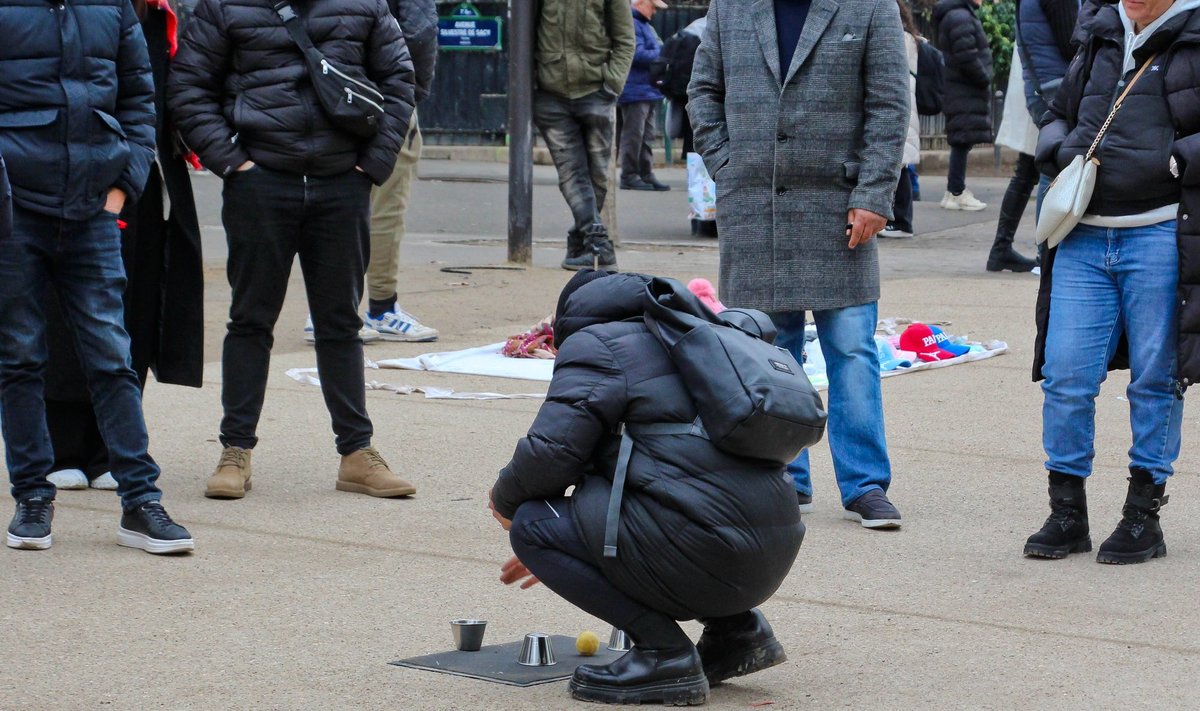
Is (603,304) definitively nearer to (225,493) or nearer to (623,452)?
(623,452)

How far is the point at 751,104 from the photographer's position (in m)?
5.70

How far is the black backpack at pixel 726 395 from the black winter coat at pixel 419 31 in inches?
167

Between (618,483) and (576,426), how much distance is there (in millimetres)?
156

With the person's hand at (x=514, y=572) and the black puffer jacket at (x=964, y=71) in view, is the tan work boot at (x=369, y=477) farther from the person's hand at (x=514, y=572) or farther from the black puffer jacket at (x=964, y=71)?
the black puffer jacket at (x=964, y=71)

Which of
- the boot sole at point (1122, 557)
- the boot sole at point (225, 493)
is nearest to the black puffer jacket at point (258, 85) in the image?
the boot sole at point (225, 493)

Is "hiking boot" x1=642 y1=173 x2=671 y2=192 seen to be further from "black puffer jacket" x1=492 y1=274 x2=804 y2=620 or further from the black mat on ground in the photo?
"black puffer jacket" x1=492 y1=274 x2=804 y2=620

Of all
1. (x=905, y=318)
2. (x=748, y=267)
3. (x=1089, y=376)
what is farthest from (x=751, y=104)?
(x=905, y=318)

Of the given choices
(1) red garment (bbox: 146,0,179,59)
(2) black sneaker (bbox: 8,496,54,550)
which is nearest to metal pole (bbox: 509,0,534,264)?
(1) red garment (bbox: 146,0,179,59)

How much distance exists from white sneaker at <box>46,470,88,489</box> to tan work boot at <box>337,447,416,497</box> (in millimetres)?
888

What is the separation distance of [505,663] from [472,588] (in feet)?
2.47

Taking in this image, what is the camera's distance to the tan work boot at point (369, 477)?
601 centimetres

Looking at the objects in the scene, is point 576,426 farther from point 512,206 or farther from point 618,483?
point 512,206

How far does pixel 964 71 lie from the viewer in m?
16.1

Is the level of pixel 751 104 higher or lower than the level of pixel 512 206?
higher
